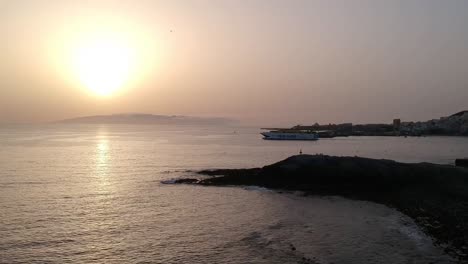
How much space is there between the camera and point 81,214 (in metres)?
28.4

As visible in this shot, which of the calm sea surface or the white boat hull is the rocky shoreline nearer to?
the calm sea surface

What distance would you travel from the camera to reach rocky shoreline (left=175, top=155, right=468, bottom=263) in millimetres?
32031

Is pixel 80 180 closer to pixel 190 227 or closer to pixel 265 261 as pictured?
pixel 190 227

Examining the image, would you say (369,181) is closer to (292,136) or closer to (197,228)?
(197,228)

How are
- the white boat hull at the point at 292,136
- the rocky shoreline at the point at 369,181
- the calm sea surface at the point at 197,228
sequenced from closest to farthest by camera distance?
the calm sea surface at the point at 197,228
the rocky shoreline at the point at 369,181
the white boat hull at the point at 292,136

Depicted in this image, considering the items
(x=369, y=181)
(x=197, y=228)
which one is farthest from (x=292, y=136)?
(x=197, y=228)

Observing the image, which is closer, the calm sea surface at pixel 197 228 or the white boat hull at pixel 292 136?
the calm sea surface at pixel 197 228

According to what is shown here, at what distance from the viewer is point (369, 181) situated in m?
38.6

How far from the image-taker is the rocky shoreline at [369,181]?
3203cm

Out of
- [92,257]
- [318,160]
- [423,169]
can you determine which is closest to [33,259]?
[92,257]

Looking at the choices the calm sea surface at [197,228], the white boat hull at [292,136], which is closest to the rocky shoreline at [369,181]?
the calm sea surface at [197,228]

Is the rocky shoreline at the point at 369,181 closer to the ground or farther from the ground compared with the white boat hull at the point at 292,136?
closer to the ground

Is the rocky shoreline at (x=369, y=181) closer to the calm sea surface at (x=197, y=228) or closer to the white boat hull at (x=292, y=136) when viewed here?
the calm sea surface at (x=197, y=228)

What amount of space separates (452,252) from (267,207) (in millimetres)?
13001
